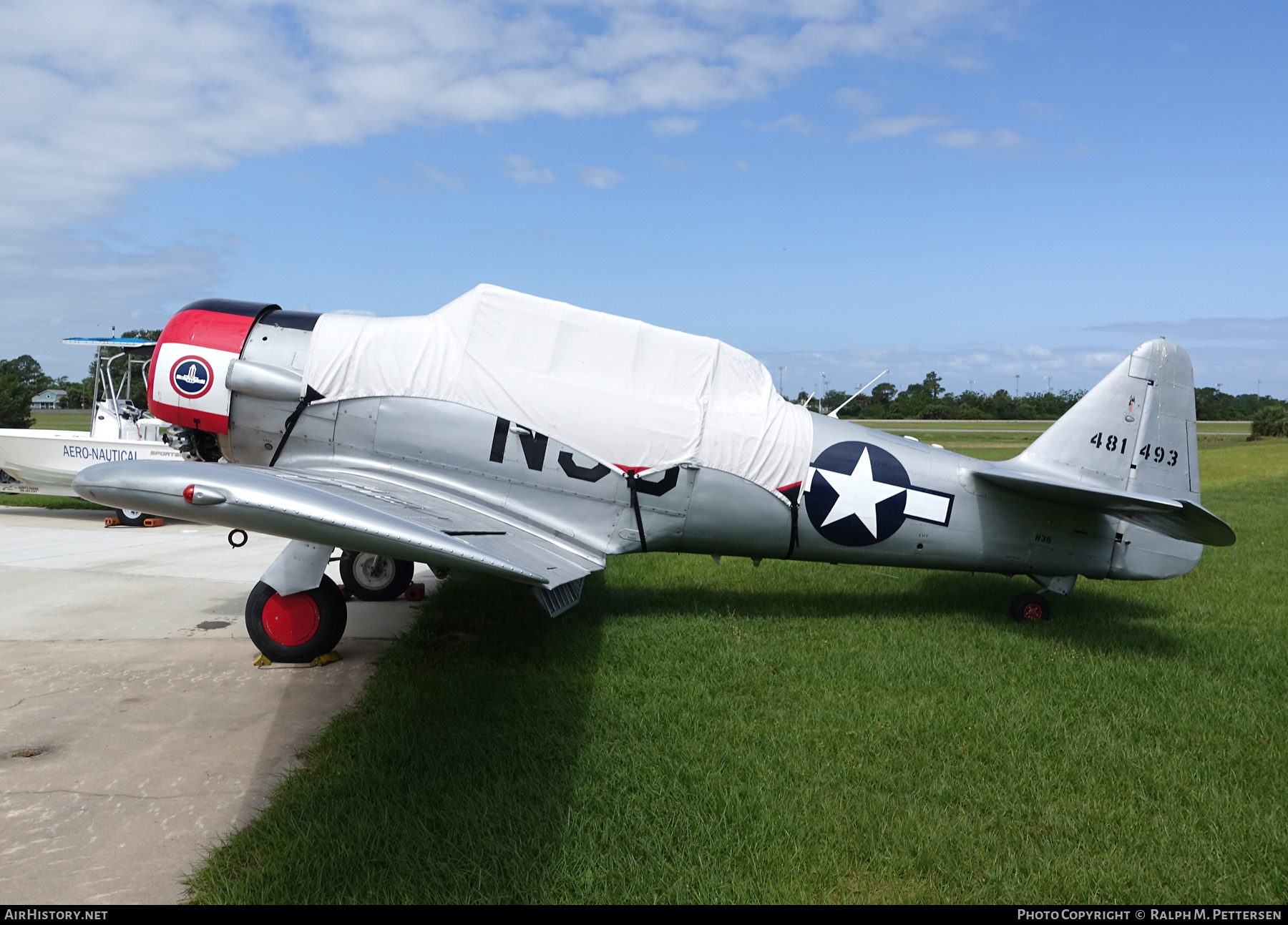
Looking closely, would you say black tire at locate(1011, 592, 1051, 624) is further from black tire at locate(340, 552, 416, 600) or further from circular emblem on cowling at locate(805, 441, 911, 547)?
black tire at locate(340, 552, 416, 600)

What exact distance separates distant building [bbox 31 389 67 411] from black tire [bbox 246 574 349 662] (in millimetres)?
113570

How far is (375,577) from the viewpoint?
800cm

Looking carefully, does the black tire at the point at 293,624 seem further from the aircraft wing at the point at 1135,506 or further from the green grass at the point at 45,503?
the green grass at the point at 45,503

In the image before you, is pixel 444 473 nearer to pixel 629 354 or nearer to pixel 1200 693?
pixel 629 354

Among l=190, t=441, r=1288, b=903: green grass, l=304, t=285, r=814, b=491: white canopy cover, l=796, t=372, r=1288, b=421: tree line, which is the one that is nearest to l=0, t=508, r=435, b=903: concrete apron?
l=190, t=441, r=1288, b=903: green grass

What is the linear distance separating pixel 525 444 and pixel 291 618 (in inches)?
82.7

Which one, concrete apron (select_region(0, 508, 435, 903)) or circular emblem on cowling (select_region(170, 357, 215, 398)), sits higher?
circular emblem on cowling (select_region(170, 357, 215, 398))

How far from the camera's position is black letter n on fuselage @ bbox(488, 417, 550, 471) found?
6238 millimetres

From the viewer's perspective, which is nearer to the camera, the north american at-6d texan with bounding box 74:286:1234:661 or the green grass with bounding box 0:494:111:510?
the north american at-6d texan with bounding box 74:286:1234:661

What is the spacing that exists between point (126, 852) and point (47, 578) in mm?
6420

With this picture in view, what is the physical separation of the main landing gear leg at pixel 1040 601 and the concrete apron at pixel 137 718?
218 inches

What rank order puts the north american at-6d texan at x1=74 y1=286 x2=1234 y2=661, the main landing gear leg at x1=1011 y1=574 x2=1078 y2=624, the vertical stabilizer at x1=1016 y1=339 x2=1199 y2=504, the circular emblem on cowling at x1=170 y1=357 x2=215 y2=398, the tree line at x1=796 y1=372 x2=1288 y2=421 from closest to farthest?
1. the north american at-6d texan at x1=74 y1=286 x2=1234 y2=661
2. the circular emblem on cowling at x1=170 y1=357 x2=215 y2=398
3. the vertical stabilizer at x1=1016 y1=339 x2=1199 y2=504
4. the main landing gear leg at x1=1011 y1=574 x2=1078 y2=624
5. the tree line at x1=796 y1=372 x2=1288 y2=421

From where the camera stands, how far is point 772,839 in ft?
11.6

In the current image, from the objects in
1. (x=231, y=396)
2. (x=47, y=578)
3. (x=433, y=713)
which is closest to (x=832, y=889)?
(x=433, y=713)
